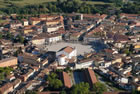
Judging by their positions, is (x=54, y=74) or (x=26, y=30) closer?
(x=54, y=74)

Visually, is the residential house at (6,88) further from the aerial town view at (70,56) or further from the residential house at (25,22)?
the residential house at (25,22)

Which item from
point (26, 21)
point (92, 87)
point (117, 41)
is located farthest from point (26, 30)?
point (92, 87)

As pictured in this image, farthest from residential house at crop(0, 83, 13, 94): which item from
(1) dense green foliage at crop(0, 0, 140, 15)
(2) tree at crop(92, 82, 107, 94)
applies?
(1) dense green foliage at crop(0, 0, 140, 15)

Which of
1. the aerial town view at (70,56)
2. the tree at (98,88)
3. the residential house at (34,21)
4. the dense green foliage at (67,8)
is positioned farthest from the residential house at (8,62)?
the dense green foliage at (67,8)

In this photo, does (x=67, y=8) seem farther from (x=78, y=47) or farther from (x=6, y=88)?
(x=6, y=88)

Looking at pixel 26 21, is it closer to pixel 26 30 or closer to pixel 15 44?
pixel 26 30

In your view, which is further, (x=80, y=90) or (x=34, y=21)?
(x=34, y=21)

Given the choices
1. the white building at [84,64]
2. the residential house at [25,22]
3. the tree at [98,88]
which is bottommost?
the residential house at [25,22]

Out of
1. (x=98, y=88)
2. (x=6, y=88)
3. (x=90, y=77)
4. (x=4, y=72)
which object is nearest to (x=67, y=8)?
(x=4, y=72)

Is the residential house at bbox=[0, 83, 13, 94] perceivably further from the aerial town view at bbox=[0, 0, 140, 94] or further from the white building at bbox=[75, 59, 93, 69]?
the white building at bbox=[75, 59, 93, 69]
